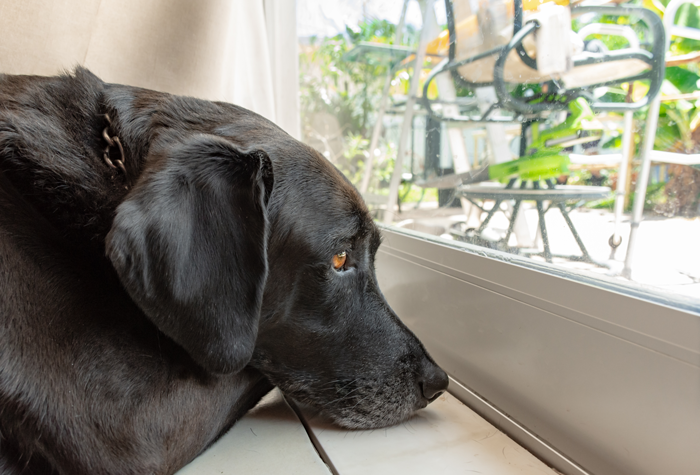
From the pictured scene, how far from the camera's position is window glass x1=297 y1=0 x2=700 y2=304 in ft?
2.73

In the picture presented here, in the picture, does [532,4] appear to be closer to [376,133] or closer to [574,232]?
[574,232]

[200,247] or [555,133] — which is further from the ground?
[555,133]

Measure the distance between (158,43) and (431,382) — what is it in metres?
1.43

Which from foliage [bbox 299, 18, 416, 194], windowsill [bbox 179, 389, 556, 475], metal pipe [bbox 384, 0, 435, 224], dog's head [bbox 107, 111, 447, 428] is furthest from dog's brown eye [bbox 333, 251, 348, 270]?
foliage [bbox 299, 18, 416, 194]

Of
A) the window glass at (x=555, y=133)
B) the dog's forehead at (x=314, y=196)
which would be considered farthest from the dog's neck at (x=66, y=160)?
the window glass at (x=555, y=133)

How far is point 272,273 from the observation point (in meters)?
0.92

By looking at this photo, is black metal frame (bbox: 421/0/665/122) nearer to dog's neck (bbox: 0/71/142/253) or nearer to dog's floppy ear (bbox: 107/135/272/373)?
dog's floppy ear (bbox: 107/135/272/373)

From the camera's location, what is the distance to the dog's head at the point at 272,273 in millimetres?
720

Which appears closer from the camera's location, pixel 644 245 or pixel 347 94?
pixel 644 245

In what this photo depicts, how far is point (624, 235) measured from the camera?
935 mm

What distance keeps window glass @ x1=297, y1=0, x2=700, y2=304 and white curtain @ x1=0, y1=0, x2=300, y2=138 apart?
0.57 meters

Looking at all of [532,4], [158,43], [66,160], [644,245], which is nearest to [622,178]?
[644,245]

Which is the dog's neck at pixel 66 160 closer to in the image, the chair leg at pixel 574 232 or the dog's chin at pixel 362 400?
the dog's chin at pixel 362 400

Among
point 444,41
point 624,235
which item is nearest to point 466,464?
point 624,235
